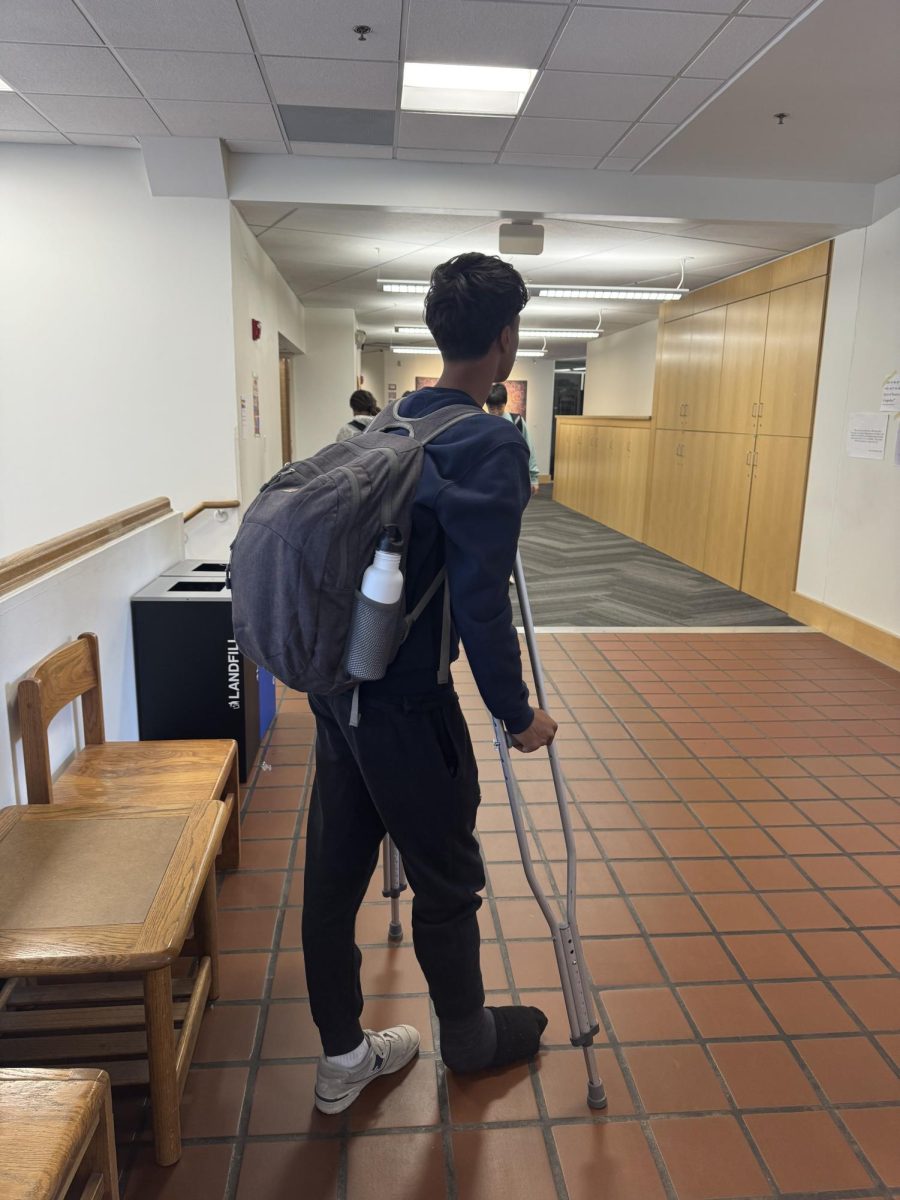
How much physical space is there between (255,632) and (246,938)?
132 cm

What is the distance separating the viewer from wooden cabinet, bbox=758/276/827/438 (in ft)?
19.2

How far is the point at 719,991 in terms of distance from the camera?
2.04 meters

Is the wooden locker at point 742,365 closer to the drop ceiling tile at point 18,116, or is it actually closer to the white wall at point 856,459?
the white wall at point 856,459

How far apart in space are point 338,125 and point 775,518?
14.0 feet

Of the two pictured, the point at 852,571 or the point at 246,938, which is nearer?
the point at 246,938

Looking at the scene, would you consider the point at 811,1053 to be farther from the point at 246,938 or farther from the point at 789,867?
the point at 246,938

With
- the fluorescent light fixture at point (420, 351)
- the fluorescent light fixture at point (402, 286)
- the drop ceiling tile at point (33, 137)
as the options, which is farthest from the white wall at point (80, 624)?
the fluorescent light fixture at point (420, 351)

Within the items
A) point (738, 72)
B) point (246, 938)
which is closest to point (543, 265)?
point (738, 72)

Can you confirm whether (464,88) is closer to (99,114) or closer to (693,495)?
(99,114)

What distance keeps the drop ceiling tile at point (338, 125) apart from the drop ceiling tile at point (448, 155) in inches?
7.7

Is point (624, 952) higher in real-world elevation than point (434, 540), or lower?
lower

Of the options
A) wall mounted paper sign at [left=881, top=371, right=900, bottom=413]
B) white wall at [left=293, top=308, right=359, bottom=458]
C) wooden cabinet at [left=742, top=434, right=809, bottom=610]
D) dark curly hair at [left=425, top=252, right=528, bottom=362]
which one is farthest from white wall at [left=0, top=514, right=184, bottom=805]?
white wall at [left=293, top=308, right=359, bottom=458]

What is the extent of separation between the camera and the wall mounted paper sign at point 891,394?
4.90 metres

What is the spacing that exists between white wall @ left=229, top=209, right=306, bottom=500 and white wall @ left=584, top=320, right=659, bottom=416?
15.9 ft
